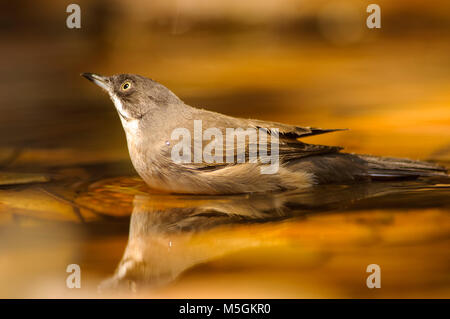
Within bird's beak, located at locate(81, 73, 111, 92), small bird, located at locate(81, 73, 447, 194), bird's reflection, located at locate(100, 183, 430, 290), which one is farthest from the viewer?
bird's beak, located at locate(81, 73, 111, 92)

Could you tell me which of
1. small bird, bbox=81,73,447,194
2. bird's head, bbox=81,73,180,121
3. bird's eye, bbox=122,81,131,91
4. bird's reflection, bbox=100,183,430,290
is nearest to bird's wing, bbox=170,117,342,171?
small bird, bbox=81,73,447,194

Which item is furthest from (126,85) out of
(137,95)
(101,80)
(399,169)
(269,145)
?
(399,169)

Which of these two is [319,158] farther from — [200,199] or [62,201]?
[62,201]

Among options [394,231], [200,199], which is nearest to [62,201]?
[200,199]

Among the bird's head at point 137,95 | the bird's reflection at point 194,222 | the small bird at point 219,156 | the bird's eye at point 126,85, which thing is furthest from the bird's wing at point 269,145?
the bird's eye at point 126,85

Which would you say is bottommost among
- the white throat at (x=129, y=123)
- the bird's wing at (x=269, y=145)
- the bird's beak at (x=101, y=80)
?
the bird's wing at (x=269, y=145)

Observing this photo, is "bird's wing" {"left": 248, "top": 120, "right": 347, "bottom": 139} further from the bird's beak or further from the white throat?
the bird's beak

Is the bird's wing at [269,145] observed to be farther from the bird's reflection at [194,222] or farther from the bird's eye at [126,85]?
the bird's eye at [126,85]

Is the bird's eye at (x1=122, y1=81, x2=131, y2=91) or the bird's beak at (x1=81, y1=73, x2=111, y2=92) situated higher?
the bird's beak at (x1=81, y1=73, x2=111, y2=92)

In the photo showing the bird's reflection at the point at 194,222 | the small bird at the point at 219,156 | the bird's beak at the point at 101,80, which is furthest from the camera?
the bird's beak at the point at 101,80
